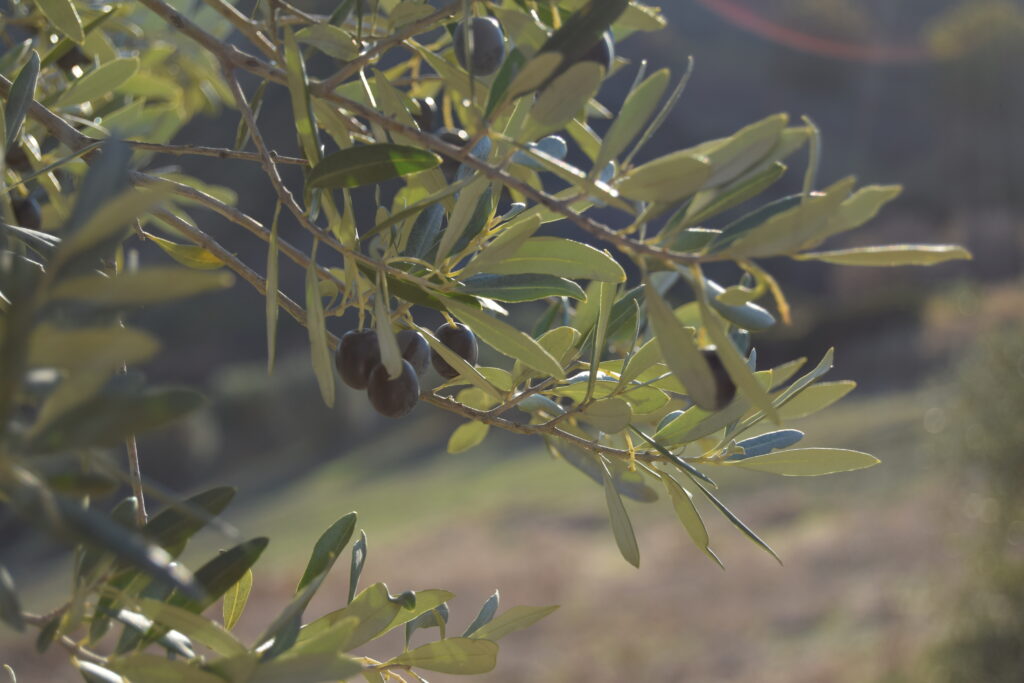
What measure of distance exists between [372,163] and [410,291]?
99mm

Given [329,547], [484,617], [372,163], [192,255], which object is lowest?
[484,617]

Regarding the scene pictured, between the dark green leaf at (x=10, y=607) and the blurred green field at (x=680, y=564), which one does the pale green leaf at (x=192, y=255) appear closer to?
the dark green leaf at (x=10, y=607)

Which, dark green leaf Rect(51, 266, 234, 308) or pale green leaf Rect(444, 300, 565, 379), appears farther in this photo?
pale green leaf Rect(444, 300, 565, 379)

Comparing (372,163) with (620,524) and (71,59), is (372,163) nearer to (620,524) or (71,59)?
(620,524)

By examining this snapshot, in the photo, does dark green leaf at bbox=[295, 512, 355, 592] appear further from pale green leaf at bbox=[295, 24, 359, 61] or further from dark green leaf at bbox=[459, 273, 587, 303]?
pale green leaf at bbox=[295, 24, 359, 61]

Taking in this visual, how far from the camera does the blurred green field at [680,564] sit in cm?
610

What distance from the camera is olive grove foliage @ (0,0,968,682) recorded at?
29cm

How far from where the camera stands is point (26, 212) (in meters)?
0.75

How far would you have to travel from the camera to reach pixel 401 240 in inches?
24.3

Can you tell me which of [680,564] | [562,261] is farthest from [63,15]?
[680,564]

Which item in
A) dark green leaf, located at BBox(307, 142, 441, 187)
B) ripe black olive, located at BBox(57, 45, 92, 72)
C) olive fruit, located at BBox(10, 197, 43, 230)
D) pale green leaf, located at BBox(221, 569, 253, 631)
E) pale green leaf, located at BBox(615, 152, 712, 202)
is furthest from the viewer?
ripe black olive, located at BBox(57, 45, 92, 72)

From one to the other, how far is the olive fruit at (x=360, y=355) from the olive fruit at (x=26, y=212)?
1.06ft

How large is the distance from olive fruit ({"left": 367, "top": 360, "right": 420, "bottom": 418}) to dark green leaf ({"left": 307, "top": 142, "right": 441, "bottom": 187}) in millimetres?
130

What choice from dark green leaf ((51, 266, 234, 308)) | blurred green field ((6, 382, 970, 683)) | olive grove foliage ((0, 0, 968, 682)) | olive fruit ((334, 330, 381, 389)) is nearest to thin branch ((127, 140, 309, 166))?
olive grove foliage ((0, 0, 968, 682))
